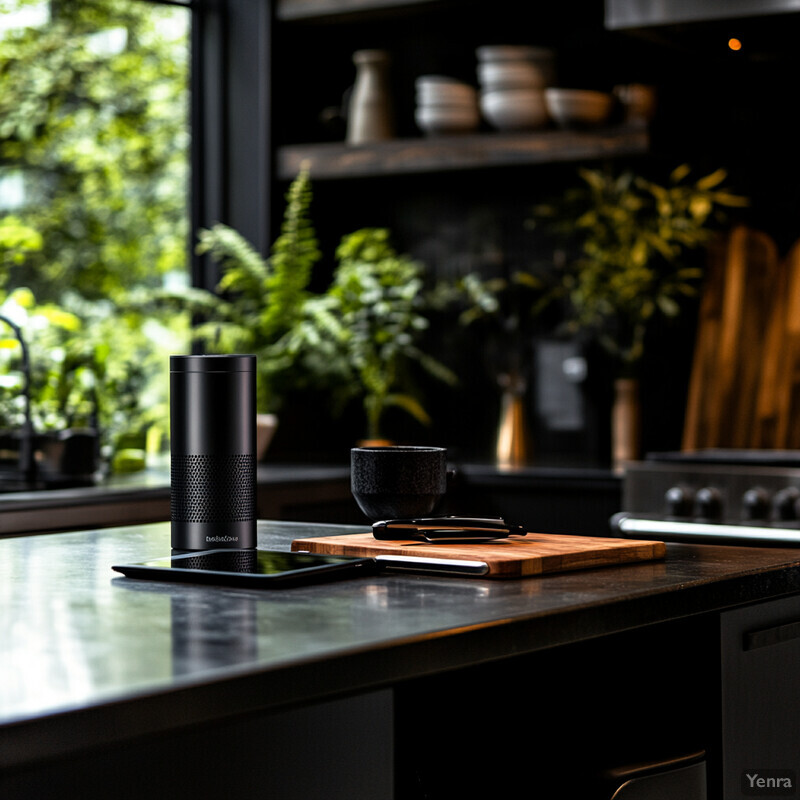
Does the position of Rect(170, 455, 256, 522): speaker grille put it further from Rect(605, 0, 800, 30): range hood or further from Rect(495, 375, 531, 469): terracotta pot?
Rect(495, 375, 531, 469): terracotta pot

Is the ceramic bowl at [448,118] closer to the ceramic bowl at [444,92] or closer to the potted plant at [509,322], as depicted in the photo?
the ceramic bowl at [444,92]

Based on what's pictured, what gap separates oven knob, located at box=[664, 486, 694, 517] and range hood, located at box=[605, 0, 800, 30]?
111 cm

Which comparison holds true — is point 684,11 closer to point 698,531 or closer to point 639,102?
point 639,102

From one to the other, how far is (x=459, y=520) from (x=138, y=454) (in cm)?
210

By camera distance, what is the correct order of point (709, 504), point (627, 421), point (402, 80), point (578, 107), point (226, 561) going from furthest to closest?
point (402, 80), point (627, 421), point (578, 107), point (709, 504), point (226, 561)

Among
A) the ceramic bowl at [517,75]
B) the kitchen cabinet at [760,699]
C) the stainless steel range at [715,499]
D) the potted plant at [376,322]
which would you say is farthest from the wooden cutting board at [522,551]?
the ceramic bowl at [517,75]

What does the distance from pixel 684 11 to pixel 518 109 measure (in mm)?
833

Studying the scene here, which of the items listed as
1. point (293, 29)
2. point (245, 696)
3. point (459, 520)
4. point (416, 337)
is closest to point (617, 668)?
point (459, 520)

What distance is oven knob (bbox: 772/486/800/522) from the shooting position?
3098 millimetres

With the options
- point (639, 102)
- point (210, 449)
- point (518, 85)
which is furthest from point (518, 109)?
point (210, 449)

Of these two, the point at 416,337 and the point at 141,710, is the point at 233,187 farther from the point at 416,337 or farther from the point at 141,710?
the point at 141,710

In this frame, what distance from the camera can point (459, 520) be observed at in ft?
4.90

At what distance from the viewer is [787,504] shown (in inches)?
122

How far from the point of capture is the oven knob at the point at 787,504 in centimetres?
310
